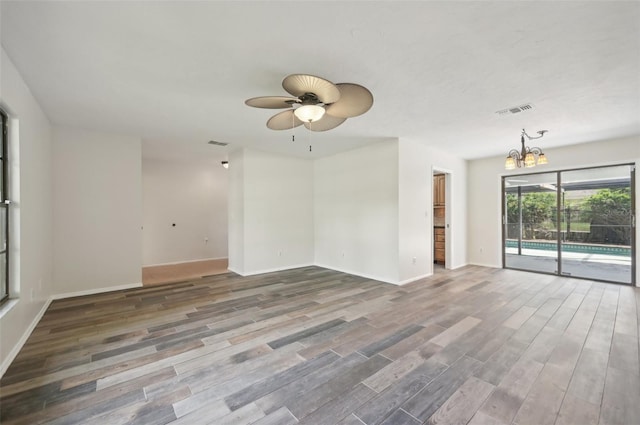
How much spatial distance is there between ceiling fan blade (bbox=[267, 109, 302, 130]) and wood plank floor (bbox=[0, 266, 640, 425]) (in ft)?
7.37

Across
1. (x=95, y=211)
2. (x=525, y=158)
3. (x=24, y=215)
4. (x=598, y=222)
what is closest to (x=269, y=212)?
(x=95, y=211)

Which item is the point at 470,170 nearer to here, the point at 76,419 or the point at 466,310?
the point at 466,310

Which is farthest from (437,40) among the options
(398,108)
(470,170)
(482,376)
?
(470,170)

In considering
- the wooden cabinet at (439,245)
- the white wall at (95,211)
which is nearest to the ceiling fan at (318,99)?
the white wall at (95,211)

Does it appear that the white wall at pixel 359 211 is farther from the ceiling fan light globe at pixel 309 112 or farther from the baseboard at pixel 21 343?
the baseboard at pixel 21 343

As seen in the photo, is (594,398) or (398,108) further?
(398,108)

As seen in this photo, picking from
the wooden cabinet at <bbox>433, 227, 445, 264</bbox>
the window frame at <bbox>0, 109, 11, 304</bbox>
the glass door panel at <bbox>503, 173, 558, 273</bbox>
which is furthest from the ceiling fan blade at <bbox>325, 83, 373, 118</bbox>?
the glass door panel at <bbox>503, 173, 558, 273</bbox>

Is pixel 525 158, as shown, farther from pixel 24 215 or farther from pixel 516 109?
pixel 24 215

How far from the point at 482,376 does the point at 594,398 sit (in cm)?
67

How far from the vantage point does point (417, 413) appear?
1.70m

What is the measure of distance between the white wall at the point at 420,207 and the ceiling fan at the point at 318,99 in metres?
2.60

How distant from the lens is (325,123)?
2885 mm

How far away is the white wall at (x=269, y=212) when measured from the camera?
5.54 metres

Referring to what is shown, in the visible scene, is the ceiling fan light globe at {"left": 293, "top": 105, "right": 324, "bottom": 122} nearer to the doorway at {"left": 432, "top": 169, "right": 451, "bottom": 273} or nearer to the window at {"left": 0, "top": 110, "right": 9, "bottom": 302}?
the window at {"left": 0, "top": 110, "right": 9, "bottom": 302}
